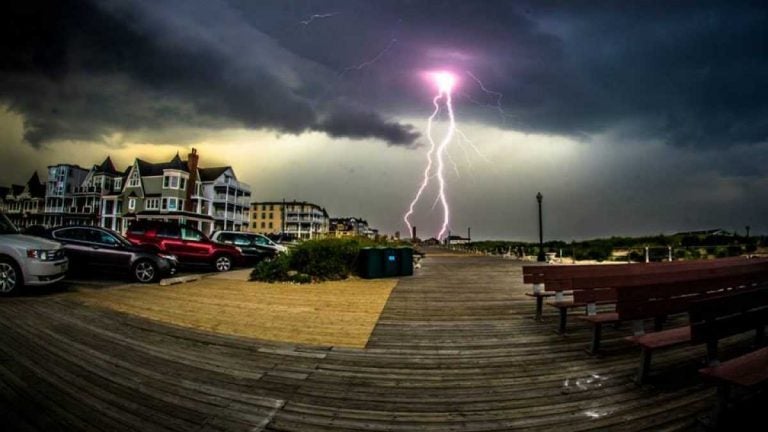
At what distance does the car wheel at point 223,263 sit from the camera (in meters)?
13.0

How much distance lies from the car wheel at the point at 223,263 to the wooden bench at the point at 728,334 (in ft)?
45.7

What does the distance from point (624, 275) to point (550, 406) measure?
3.55m

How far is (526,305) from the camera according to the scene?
6.53 meters

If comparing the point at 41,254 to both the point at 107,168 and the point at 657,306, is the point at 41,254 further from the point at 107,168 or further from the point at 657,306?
the point at 107,168

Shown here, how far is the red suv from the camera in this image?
40.0 feet

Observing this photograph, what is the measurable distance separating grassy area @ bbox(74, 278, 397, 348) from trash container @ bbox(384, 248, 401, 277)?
2.28 m

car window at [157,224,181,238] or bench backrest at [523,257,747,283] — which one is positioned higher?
car window at [157,224,181,238]

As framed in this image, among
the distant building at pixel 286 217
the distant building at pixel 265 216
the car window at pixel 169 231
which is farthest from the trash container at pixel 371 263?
the distant building at pixel 265 216

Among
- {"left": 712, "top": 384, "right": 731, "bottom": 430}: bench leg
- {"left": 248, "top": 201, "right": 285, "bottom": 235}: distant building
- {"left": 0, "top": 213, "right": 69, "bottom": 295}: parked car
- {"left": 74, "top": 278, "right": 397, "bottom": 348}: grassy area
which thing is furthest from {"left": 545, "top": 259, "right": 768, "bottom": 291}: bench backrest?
{"left": 248, "top": 201, "right": 285, "bottom": 235}: distant building

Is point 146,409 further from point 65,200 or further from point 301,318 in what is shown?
point 65,200

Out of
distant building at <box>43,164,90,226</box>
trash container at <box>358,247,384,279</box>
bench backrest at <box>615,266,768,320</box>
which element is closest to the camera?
bench backrest at <box>615,266,768,320</box>

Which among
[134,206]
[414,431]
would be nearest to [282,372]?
[414,431]

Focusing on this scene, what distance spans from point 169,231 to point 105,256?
135 inches

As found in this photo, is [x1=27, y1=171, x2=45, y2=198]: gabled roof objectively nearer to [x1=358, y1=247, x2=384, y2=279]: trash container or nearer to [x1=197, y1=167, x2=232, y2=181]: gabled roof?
[x1=197, y1=167, x2=232, y2=181]: gabled roof
